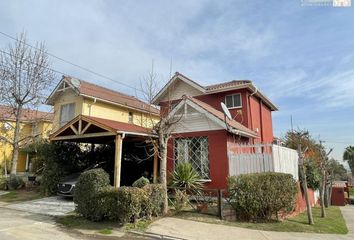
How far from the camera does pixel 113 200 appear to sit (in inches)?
370

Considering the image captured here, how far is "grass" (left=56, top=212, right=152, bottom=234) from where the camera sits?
8820 mm

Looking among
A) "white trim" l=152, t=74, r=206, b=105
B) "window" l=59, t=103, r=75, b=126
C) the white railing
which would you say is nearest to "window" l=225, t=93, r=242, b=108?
"white trim" l=152, t=74, r=206, b=105

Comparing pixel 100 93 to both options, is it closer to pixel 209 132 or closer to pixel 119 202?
pixel 209 132

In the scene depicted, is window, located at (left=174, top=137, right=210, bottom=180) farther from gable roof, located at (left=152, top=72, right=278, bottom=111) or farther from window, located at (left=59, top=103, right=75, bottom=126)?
window, located at (left=59, top=103, right=75, bottom=126)

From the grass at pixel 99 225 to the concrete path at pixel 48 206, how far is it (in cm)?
126

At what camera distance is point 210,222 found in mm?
9625

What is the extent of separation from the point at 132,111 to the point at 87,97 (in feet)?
17.7

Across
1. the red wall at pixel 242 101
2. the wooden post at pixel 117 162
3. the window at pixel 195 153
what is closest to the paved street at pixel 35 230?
the wooden post at pixel 117 162

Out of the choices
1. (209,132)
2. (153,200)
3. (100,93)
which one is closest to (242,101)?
(209,132)

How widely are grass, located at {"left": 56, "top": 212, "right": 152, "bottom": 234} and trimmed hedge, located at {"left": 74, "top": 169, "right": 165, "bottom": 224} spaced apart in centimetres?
18

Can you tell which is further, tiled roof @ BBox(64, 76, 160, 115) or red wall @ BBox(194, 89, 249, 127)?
tiled roof @ BBox(64, 76, 160, 115)

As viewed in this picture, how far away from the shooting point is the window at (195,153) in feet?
44.5

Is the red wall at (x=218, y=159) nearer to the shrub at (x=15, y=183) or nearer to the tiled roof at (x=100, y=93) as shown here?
the tiled roof at (x=100, y=93)

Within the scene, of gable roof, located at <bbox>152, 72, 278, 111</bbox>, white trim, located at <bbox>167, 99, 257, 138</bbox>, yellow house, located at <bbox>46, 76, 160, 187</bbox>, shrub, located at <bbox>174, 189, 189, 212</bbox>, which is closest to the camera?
shrub, located at <bbox>174, 189, 189, 212</bbox>
